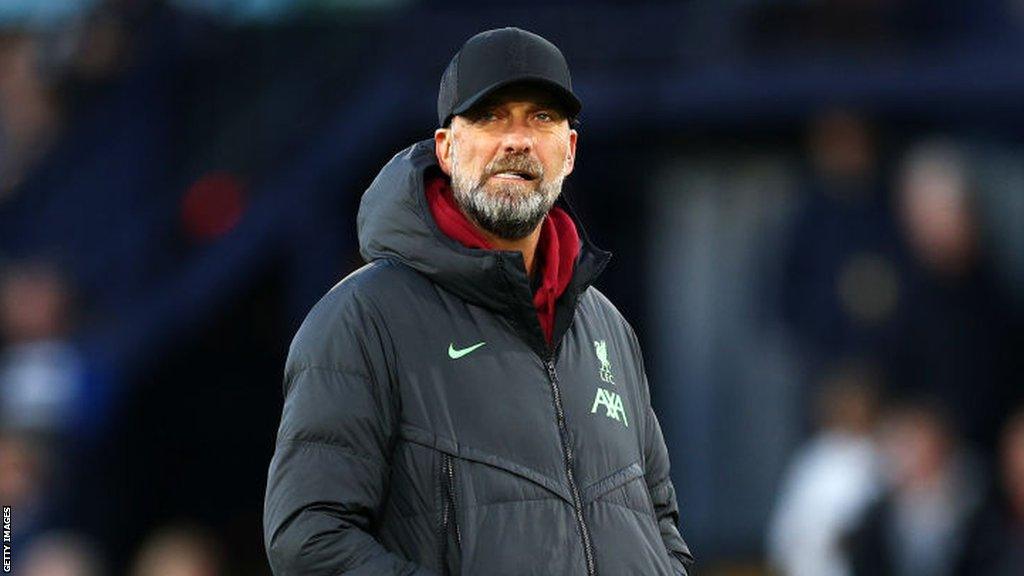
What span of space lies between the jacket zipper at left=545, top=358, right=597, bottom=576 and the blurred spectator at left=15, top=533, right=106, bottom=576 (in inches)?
242

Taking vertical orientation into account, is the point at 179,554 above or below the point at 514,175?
below

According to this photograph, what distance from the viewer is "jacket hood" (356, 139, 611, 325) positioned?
176 inches

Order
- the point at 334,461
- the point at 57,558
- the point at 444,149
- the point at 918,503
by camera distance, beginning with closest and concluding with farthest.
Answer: the point at 334,461 < the point at 444,149 < the point at 918,503 < the point at 57,558

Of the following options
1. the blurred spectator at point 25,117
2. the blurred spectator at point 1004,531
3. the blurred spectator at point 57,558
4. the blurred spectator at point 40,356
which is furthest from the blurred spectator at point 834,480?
the blurred spectator at point 25,117

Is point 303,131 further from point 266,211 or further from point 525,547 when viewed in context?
point 525,547

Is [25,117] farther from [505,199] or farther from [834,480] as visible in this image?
[505,199]

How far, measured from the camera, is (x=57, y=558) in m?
10.8

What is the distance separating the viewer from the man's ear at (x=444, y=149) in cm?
461

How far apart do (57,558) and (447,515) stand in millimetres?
6740

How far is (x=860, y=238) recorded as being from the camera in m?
10.8

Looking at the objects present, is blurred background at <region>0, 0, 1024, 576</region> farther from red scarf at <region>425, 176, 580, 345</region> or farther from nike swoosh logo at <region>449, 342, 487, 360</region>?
nike swoosh logo at <region>449, 342, 487, 360</region>

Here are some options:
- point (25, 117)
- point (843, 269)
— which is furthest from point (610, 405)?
point (25, 117)

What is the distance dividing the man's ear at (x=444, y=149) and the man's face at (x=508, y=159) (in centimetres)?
3

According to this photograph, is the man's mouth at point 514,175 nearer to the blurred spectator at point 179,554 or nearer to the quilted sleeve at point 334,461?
the quilted sleeve at point 334,461
